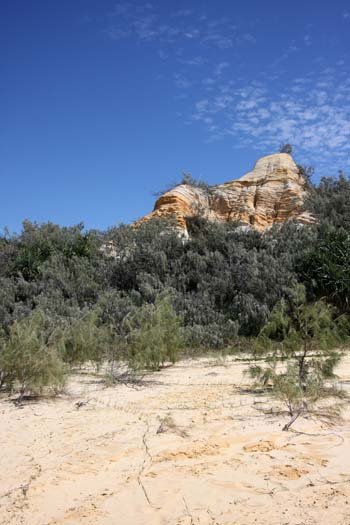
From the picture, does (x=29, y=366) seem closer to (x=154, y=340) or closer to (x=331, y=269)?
(x=154, y=340)

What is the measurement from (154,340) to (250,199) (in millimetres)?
13901

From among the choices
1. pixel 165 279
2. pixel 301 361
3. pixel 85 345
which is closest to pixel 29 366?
pixel 85 345

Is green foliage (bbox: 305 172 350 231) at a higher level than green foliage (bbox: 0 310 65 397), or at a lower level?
higher

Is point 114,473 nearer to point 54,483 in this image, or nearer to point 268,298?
point 54,483

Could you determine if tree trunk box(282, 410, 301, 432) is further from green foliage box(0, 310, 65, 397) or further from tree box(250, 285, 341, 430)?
green foliage box(0, 310, 65, 397)

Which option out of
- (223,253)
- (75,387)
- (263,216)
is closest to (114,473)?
(75,387)

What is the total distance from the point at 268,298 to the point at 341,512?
11.6 m

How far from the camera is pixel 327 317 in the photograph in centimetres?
800

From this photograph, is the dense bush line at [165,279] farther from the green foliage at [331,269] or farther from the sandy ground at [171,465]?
the sandy ground at [171,465]

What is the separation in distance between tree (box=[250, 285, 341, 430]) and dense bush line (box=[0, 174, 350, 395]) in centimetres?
235

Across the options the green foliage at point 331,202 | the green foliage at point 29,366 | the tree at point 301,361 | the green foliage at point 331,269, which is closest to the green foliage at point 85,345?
the green foliage at point 29,366

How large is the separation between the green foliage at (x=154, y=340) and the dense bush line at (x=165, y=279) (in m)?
0.03

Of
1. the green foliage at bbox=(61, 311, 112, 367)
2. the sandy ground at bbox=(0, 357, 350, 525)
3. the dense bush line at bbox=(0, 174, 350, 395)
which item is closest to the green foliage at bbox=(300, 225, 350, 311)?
the dense bush line at bbox=(0, 174, 350, 395)

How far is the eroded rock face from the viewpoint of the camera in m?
21.1
